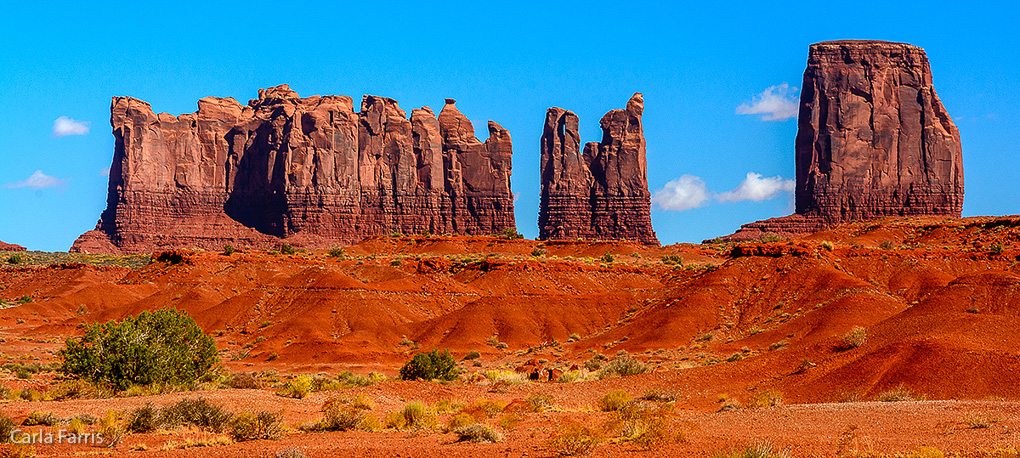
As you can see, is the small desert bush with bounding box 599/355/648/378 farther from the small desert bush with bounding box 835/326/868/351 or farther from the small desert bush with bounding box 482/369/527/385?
the small desert bush with bounding box 835/326/868/351

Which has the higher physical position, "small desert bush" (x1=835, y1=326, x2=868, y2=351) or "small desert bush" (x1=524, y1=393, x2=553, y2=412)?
"small desert bush" (x1=835, y1=326, x2=868, y2=351)

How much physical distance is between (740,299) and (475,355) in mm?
12736

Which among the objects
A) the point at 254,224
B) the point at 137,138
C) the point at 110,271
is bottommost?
the point at 110,271

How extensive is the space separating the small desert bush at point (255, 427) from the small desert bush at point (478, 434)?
325 cm

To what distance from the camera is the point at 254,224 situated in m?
138

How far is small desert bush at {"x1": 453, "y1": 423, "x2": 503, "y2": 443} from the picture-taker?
56.0 ft

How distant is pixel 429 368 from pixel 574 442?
54.9 ft

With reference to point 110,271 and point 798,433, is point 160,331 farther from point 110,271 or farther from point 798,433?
point 110,271

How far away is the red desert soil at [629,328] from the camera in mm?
17844

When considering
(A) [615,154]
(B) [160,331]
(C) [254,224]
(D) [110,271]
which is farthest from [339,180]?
(B) [160,331]

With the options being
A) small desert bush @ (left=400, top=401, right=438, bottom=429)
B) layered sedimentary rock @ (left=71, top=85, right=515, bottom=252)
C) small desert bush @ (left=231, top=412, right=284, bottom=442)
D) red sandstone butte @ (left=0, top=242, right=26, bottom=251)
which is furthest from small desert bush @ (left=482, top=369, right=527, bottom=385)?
red sandstone butte @ (left=0, top=242, right=26, bottom=251)

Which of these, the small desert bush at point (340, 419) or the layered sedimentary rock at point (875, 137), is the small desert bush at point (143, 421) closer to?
the small desert bush at point (340, 419)

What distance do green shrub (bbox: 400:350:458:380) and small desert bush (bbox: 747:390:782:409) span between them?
1124 centimetres

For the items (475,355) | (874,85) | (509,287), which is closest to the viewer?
(475,355)
